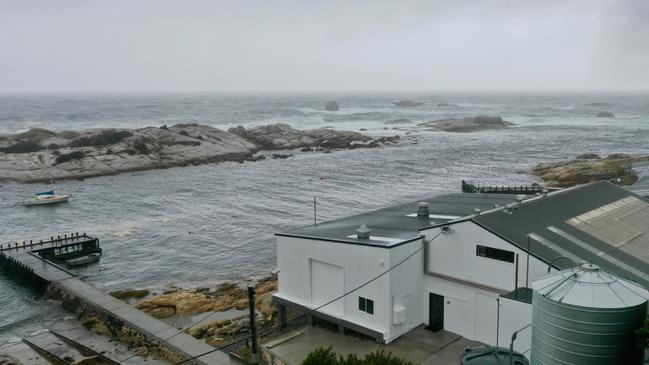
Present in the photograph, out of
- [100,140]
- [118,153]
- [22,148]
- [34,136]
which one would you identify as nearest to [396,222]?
[118,153]

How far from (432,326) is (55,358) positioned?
19.5m

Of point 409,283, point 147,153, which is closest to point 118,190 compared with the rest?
point 147,153

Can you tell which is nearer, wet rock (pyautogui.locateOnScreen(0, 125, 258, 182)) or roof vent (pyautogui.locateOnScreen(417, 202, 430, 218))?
roof vent (pyautogui.locateOnScreen(417, 202, 430, 218))

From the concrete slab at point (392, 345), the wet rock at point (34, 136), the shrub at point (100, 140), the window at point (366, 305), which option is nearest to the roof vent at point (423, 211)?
the concrete slab at point (392, 345)

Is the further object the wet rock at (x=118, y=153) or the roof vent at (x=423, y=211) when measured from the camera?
the wet rock at (x=118, y=153)

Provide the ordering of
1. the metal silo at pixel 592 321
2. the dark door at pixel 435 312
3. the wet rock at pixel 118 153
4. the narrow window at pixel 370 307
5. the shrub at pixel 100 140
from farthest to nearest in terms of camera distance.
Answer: the shrub at pixel 100 140 < the wet rock at pixel 118 153 < the dark door at pixel 435 312 < the narrow window at pixel 370 307 < the metal silo at pixel 592 321

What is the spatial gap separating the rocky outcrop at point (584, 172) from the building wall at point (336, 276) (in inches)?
1966

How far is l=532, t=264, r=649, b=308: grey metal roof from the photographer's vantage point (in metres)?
14.3

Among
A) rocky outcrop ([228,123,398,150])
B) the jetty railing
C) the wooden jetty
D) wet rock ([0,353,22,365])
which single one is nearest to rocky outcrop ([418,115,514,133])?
rocky outcrop ([228,123,398,150])

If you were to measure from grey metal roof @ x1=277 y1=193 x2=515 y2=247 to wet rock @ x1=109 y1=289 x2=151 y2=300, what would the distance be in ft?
50.8

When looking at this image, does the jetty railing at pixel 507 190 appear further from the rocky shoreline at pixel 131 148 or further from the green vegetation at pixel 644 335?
the rocky shoreline at pixel 131 148

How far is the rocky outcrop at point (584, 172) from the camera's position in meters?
66.9

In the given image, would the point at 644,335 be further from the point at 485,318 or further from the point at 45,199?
the point at 45,199

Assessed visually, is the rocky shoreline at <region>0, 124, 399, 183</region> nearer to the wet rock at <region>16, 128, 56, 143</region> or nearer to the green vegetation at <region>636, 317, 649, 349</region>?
the wet rock at <region>16, 128, 56, 143</region>
